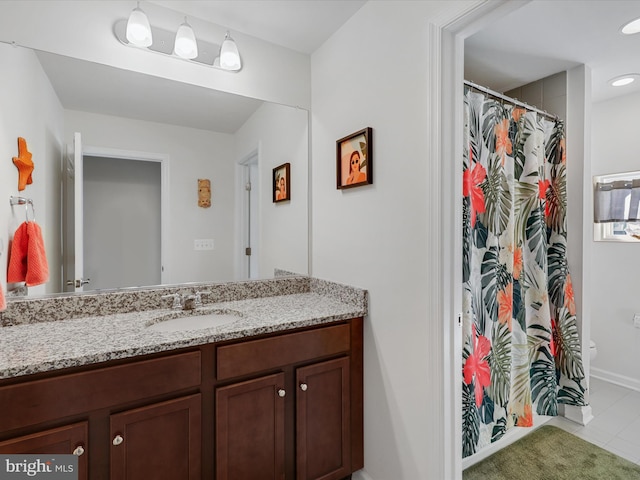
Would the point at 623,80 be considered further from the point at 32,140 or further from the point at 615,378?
the point at 32,140

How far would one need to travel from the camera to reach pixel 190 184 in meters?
1.88

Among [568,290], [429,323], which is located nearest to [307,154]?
[429,323]

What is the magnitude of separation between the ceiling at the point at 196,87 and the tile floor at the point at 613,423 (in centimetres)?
277

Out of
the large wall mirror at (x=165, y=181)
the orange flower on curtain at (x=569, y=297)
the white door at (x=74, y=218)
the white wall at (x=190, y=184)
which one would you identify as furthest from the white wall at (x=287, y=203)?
the orange flower on curtain at (x=569, y=297)

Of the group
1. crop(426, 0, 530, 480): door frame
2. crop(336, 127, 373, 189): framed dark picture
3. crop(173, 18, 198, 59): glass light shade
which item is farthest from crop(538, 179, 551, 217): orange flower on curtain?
crop(173, 18, 198, 59): glass light shade

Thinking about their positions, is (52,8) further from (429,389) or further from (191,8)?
(429,389)

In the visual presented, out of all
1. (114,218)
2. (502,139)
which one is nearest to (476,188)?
(502,139)

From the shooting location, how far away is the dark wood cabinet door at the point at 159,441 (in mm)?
1129

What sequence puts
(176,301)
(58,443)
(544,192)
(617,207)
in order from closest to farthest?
(58,443), (176,301), (544,192), (617,207)

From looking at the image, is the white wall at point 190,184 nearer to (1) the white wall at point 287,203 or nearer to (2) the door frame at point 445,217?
(1) the white wall at point 287,203

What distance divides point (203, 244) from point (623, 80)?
3.09 metres

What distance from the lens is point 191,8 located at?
1.68 m

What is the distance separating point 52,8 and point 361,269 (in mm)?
1783

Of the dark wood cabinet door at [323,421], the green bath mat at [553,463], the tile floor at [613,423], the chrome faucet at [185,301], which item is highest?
the chrome faucet at [185,301]
